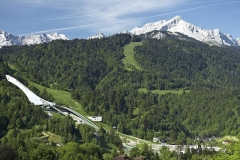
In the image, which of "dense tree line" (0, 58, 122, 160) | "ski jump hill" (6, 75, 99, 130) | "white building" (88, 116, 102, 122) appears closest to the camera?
"dense tree line" (0, 58, 122, 160)

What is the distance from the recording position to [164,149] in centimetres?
13288

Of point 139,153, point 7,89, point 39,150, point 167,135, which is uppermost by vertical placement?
point 7,89

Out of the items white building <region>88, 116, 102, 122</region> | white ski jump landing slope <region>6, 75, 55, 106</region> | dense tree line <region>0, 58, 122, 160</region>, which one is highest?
white ski jump landing slope <region>6, 75, 55, 106</region>

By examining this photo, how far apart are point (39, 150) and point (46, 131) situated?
37.7 meters

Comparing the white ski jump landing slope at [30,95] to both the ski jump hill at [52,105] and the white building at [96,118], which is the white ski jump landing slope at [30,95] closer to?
the ski jump hill at [52,105]

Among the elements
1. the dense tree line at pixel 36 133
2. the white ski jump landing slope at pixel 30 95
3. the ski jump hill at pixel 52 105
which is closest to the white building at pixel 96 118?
the ski jump hill at pixel 52 105

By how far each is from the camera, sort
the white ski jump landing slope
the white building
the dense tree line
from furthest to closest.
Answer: the white building
the white ski jump landing slope
the dense tree line

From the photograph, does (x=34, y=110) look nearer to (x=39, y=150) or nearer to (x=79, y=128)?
(x=79, y=128)

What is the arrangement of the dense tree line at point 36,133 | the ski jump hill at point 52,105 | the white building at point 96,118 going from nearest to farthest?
1. the dense tree line at point 36,133
2. the ski jump hill at point 52,105
3. the white building at point 96,118

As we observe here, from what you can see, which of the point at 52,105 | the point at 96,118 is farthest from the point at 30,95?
the point at 96,118

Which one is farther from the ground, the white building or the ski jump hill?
the ski jump hill

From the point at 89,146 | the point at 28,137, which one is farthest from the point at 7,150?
the point at 28,137

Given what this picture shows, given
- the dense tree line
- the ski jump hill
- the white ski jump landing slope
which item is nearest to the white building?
the ski jump hill

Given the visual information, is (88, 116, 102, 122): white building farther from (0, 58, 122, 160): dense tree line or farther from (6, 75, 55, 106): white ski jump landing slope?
(0, 58, 122, 160): dense tree line
